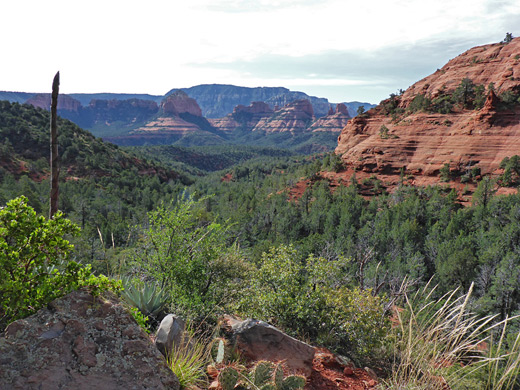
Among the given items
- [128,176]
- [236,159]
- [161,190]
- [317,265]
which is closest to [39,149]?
[128,176]

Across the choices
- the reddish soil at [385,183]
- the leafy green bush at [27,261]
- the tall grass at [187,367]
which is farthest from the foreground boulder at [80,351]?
the reddish soil at [385,183]

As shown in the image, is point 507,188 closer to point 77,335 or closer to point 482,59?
point 482,59

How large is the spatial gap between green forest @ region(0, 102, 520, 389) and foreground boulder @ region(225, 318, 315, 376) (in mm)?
1025

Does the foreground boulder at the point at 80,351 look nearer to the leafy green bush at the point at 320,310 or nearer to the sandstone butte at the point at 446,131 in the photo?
the leafy green bush at the point at 320,310

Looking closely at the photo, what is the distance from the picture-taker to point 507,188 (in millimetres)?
49094

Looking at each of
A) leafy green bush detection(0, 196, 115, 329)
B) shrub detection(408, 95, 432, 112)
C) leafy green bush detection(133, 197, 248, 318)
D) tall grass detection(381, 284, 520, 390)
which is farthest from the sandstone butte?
leafy green bush detection(0, 196, 115, 329)

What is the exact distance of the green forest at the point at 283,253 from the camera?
12.5ft

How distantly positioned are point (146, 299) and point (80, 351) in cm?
266

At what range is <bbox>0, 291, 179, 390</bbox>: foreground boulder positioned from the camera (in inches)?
118

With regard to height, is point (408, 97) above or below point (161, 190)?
above

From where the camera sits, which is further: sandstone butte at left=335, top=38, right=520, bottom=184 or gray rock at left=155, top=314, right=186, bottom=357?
sandstone butte at left=335, top=38, right=520, bottom=184

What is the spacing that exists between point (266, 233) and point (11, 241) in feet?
170

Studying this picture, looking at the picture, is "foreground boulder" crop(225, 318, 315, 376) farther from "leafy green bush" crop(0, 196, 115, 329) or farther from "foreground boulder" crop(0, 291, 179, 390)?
"leafy green bush" crop(0, 196, 115, 329)

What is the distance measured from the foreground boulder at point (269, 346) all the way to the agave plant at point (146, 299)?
5.14 feet
